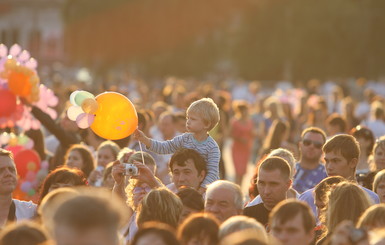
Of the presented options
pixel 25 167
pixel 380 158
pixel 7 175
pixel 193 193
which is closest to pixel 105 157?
pixel 25 167

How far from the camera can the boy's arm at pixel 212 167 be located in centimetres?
992

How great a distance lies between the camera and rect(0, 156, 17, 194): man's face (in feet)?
28.7

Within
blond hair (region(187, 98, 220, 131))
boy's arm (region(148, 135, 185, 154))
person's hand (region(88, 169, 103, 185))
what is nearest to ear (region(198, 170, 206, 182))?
boy's arm (region(148, 135, 185, 154))

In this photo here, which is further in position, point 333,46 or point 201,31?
point 201,31

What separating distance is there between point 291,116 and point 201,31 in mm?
51935

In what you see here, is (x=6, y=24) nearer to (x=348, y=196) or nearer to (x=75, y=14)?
(x=75, y=14)

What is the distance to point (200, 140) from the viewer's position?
10.1m

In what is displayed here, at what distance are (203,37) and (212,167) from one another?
202ft

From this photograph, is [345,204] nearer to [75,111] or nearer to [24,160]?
[75,111]

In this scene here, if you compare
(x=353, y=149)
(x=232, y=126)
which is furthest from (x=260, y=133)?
(x=353, y=149)

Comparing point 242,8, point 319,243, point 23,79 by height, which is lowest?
point 319,243

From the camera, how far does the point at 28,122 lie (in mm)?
12484

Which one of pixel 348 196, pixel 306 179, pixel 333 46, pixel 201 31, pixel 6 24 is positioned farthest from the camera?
pixel 6 24

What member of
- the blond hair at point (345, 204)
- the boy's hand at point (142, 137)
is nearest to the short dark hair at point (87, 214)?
the blond hair at point (345, 204)
